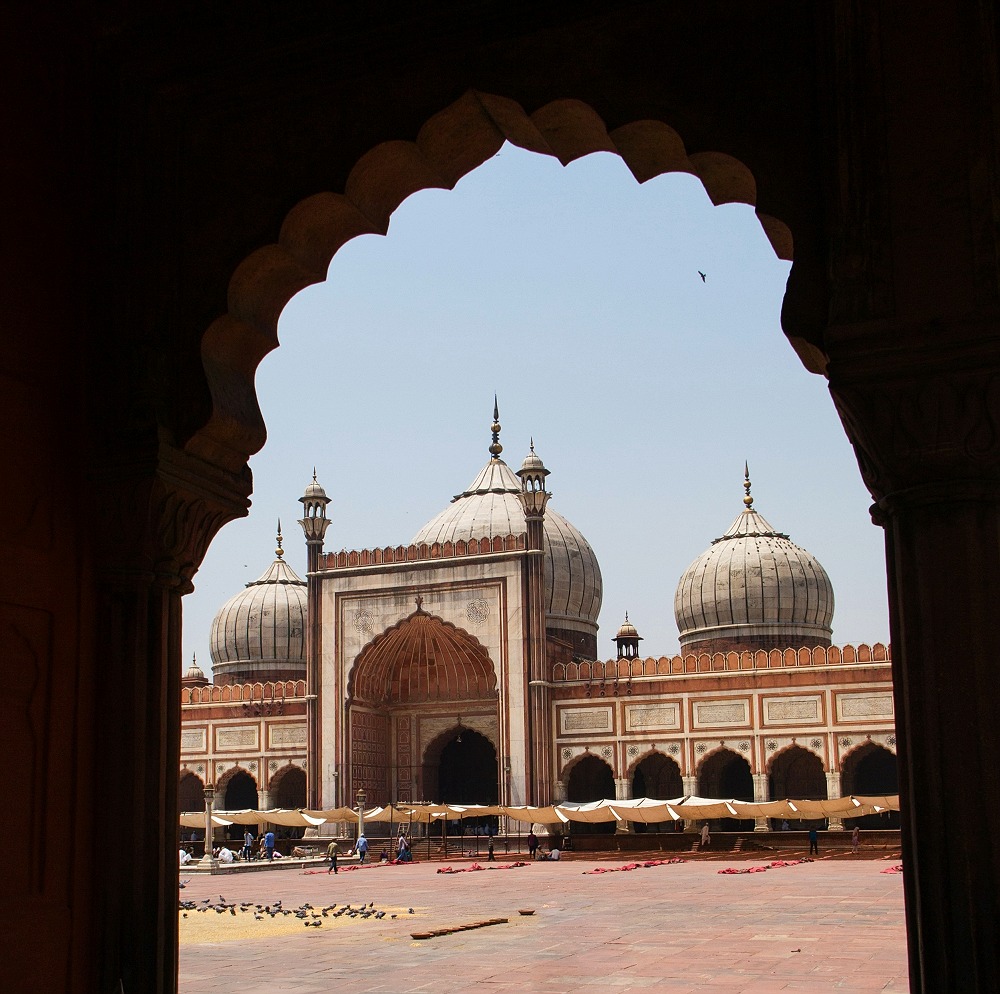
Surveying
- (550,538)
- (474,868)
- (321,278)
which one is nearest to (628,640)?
(550,538)

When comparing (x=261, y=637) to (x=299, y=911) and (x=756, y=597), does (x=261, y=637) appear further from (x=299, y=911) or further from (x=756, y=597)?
(x=299, y=911)

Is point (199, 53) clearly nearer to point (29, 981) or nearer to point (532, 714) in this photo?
point (29, 981)

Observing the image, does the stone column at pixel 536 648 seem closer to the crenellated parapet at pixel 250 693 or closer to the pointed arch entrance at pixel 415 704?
the pointed arch entrance at pixel 415 704

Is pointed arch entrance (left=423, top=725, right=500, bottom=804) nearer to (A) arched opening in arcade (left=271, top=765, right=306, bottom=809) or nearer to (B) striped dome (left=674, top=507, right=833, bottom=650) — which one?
(A) arched opening in arcade (left=271, top=765, right=306, bottom=809)

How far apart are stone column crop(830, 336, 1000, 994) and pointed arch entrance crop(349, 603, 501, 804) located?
26285 millimetres

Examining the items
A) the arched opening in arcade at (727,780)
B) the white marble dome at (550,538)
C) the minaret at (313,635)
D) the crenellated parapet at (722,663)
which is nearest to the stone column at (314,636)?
the minaret at (313,635)

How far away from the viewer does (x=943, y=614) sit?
12.1ft

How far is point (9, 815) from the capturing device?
419 cm

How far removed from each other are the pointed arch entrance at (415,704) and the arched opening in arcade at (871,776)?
7719 mm

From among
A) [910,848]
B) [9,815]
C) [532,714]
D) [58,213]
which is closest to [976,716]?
[910,848]

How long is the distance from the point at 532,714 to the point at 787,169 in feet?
81.7

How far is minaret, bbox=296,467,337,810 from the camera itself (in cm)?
2978

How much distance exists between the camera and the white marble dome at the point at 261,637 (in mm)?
37781

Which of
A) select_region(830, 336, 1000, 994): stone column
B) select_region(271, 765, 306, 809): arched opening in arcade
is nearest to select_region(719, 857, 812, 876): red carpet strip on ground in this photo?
select_region(271, 765, 306, 809): arched opening in arcade
